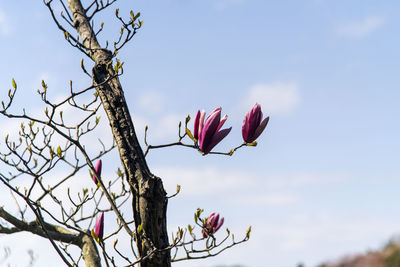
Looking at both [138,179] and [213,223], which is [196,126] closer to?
[138,179]

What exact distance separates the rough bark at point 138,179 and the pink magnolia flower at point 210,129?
315 millimetres

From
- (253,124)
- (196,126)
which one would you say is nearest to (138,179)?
(196,126)

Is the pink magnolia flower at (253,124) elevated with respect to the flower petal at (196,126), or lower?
lower

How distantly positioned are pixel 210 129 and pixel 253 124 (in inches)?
7.1

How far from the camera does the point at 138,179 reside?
2361 millimetres

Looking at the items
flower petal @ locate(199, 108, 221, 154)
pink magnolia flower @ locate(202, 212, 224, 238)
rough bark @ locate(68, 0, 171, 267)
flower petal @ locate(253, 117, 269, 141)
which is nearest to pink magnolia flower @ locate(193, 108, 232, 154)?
flower petal @ locate(199, 108, 221, 154)

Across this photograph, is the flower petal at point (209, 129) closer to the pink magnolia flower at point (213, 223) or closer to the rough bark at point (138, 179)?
the rough bark at point (138, 179)

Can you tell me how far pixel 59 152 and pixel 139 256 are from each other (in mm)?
682

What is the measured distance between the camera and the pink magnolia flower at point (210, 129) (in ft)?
6.93

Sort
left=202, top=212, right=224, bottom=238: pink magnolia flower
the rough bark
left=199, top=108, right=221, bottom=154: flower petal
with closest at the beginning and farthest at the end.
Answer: left=199, top=108, right=221, bottom=154: flower petal
the rough bark
left=202, top=212, right=224, bottom=238: pink magnolia flower

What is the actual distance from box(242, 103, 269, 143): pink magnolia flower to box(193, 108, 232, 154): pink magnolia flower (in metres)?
0.08

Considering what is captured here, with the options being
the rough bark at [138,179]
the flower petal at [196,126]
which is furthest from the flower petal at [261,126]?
the rough bark at [138,179]

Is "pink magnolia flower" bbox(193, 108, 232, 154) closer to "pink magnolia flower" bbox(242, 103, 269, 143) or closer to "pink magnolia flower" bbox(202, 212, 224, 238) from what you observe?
"pink magnolia flower" bbox(242, 103, 269, 143)

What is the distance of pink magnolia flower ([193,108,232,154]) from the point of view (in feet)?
6.93
